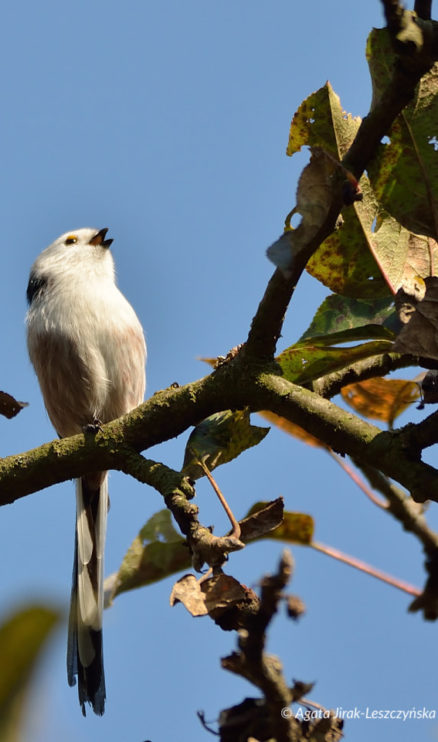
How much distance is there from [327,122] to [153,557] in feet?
5.80

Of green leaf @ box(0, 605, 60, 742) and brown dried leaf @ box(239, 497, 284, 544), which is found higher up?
brown dried leaf @ box(239, 497, 284, 544)

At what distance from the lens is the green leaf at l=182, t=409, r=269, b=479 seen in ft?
9.22

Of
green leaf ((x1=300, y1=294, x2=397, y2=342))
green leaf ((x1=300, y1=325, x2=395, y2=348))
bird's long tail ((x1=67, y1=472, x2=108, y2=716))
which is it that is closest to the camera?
green leaf ((x1=300, y1=325, x2=395, y2=348))

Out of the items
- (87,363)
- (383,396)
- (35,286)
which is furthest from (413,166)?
(35,286)

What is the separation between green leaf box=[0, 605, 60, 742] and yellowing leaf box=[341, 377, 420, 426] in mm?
2370

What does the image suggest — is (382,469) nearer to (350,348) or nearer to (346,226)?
(350,348)

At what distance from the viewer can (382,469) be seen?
235 cm

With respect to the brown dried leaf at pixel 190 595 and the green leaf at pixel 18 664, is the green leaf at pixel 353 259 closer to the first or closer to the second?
the brown dried leaf at pixel 190 595

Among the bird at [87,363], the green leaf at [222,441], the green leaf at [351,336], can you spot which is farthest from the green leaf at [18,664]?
the bird at [87,363]

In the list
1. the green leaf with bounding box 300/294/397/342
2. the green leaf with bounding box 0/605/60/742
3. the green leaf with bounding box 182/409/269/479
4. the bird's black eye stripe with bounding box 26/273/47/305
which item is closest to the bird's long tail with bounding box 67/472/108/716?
the green leaf with bounding box 182/409/269/479

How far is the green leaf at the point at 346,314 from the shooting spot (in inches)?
108

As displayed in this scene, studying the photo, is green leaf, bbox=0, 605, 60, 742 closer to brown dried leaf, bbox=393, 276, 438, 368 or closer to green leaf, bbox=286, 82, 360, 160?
brown dried leaf, bbox=393, 276, 438, 368

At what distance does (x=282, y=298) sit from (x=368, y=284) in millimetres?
317

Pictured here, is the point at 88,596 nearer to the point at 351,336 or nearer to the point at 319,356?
the point at 319,356
